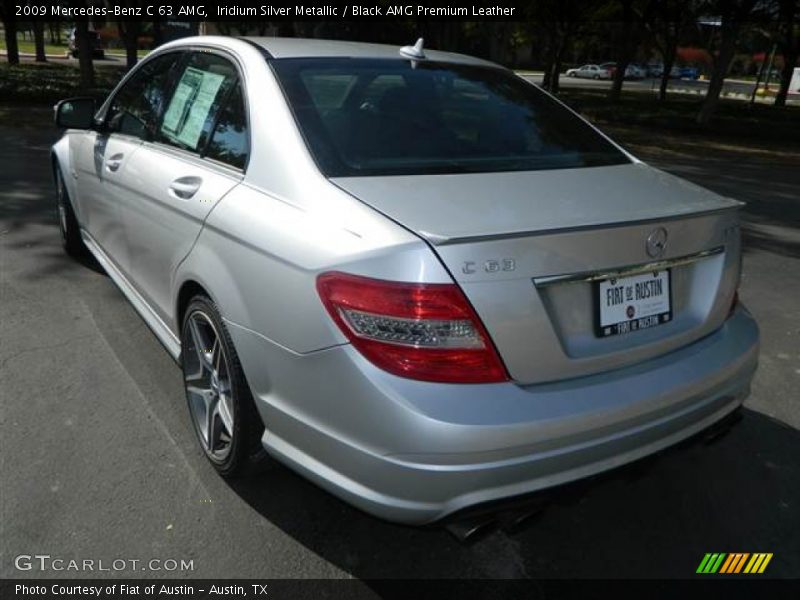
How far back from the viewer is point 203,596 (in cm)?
223

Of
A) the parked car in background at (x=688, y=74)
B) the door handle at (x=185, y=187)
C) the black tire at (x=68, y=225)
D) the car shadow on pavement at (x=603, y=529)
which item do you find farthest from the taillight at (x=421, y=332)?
the parked car in background at (x=688, y=74)

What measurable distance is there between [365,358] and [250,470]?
939mm

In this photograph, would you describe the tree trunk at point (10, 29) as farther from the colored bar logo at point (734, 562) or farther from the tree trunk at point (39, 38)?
the colored bar logo at point (734, 562)

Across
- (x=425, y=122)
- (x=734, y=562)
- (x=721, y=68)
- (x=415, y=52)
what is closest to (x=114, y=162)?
(x=415, y=52)

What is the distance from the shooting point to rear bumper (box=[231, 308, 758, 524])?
1.87 metres

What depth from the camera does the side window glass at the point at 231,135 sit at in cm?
263

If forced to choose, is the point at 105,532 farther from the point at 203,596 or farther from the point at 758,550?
the point at 758,550

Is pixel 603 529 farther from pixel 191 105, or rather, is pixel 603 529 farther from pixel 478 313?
pixel 191 105

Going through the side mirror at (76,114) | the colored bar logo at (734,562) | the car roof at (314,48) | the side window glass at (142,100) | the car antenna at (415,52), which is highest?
the car antenna at (415,52)

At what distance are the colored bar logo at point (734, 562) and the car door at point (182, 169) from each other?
84.3 inches

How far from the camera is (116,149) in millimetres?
3662

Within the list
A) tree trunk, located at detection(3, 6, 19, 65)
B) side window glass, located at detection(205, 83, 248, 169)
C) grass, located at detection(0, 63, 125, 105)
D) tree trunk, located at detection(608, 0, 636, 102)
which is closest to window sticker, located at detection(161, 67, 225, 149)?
side window glass, located at detection(205, 83, 248, 169)

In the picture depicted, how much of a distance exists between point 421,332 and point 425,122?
120cm

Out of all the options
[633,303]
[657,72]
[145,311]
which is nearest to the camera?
[633,303]
